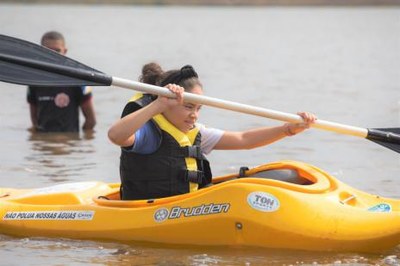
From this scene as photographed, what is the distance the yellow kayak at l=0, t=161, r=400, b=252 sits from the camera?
6.21 metres

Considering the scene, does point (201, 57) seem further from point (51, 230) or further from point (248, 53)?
point (51, 230)

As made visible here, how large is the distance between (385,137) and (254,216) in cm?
126

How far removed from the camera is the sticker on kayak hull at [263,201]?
20.5 ft

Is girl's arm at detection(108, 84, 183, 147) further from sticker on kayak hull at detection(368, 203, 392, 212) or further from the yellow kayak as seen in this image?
sticker on kayak hull at detection(368, 203, 392, 212)

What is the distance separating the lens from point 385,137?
7.03m

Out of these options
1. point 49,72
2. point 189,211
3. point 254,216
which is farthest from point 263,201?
point 49,72

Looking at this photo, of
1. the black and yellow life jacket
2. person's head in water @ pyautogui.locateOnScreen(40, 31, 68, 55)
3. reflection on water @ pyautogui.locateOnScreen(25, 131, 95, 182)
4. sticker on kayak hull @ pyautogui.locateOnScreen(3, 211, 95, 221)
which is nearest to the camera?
the black and yellow life jacket

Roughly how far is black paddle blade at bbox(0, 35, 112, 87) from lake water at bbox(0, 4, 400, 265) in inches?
38.1

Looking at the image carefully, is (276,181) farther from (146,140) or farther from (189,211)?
(146,140)

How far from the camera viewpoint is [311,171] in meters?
6.65

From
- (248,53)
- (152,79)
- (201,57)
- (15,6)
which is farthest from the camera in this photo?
(15,6)

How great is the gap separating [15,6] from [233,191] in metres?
55.2

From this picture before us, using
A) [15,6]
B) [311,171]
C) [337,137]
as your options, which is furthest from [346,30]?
[311,171]

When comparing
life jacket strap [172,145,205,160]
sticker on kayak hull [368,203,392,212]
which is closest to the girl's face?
life jacket strap [172,145,205,160]
